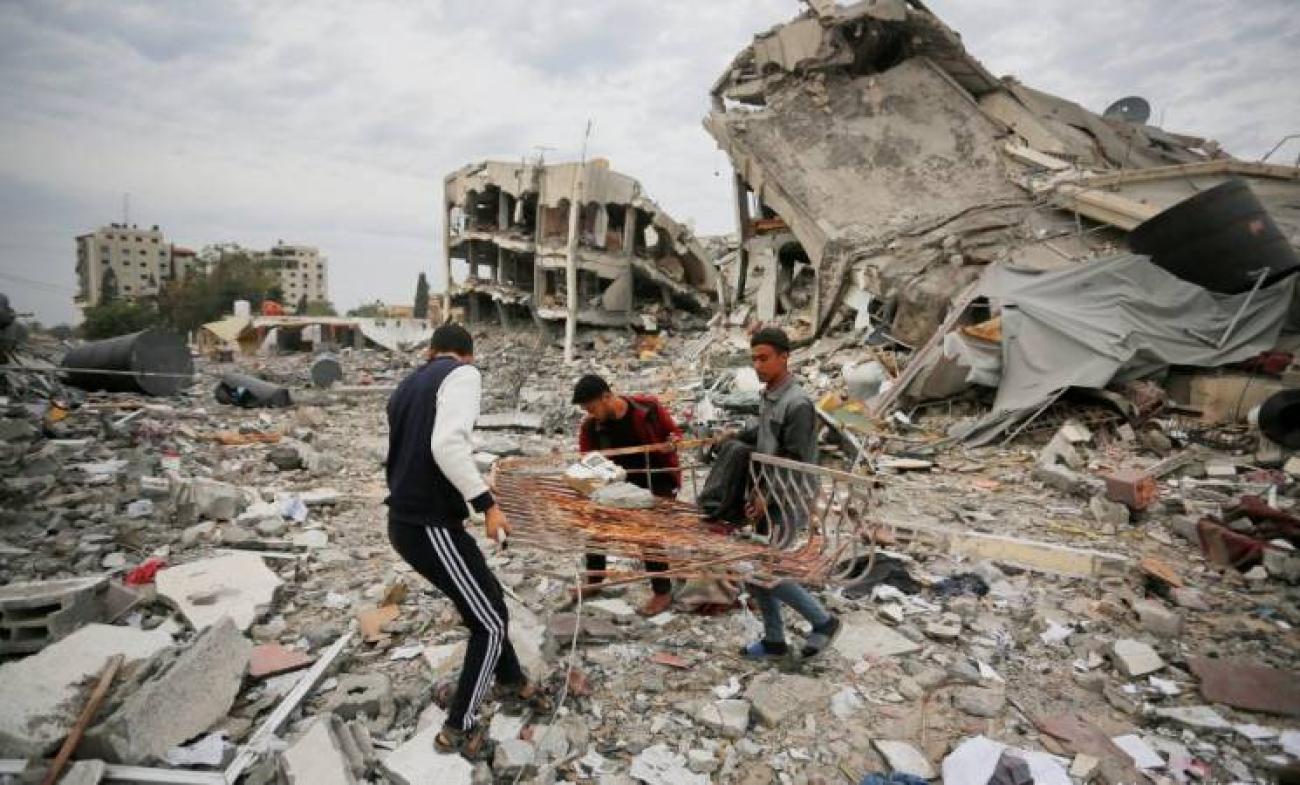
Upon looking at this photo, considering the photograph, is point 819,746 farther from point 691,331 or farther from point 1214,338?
point 691,331

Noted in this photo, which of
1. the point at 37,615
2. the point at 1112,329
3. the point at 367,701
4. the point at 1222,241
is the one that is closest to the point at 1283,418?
the point at 1112,329

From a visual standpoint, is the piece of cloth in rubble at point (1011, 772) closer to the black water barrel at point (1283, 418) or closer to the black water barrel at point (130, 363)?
the black water barrel at point (1283, 418)

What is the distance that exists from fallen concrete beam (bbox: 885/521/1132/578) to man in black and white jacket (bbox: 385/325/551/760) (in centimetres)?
359

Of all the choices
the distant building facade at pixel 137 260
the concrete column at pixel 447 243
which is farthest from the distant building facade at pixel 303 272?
the concrete column at pixel 447 243

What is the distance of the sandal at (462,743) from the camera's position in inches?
94.4

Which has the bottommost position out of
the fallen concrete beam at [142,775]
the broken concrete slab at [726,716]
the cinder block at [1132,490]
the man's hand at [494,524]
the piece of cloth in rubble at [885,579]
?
the broken concrete slab at [726,716]

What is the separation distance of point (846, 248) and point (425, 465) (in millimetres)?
11227

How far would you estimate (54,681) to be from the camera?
2402 mm

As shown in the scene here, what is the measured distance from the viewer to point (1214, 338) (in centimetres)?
762

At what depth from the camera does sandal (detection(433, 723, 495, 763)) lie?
240 cm

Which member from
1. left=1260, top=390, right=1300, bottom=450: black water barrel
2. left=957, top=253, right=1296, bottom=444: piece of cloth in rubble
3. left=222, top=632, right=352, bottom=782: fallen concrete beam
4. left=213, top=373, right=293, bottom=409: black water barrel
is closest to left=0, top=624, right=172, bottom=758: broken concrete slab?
left=222, top=632, right=352, bottom=782: fallen concrete beam

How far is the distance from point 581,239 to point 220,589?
49.2 feet

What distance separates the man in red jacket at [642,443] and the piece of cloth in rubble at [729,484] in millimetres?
497

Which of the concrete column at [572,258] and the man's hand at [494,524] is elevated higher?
the concrete column at [572,258]
